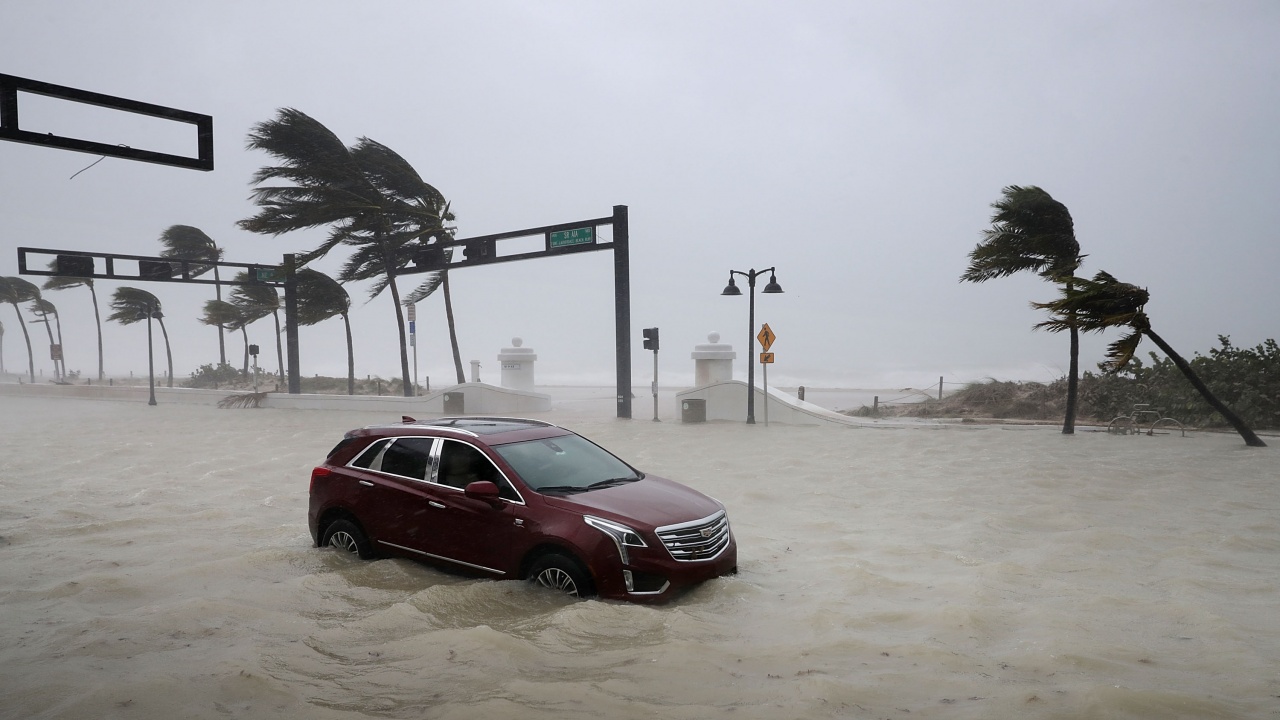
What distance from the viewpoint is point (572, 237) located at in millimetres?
25719

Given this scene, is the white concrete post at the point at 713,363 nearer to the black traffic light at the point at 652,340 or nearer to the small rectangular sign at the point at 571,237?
the black traffic light at the point at 652,340

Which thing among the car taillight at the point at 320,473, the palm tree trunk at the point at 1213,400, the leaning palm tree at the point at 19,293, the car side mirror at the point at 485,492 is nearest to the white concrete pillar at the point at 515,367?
the palm tree trunk at the point at 1213,400

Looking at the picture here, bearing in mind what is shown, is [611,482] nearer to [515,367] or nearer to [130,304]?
[515,367]

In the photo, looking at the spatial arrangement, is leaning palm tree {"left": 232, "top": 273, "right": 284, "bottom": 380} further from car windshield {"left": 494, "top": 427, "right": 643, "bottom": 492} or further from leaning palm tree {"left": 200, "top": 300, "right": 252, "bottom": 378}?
car windshield {"left": 494, "top": 427, "right": 643, "bottom": 492}

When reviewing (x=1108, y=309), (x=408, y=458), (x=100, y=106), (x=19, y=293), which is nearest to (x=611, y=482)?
(x=408, y=458)

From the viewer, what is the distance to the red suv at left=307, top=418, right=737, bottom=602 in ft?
20.5

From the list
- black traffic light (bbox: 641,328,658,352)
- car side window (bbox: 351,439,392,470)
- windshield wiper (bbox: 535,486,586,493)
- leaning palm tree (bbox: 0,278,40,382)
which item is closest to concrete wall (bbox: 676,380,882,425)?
black traffic light (bbox: 641,328,658,352)

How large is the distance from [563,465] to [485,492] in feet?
3.21

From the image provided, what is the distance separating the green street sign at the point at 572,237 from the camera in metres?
25.4

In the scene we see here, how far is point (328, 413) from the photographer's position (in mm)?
29719

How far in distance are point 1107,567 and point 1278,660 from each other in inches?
114

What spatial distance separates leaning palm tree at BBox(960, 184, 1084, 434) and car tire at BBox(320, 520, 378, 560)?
56.4 feet

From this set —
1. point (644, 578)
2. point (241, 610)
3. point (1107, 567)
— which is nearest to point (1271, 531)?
point (1107, 567)

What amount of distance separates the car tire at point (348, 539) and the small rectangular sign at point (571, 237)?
18.2 m
